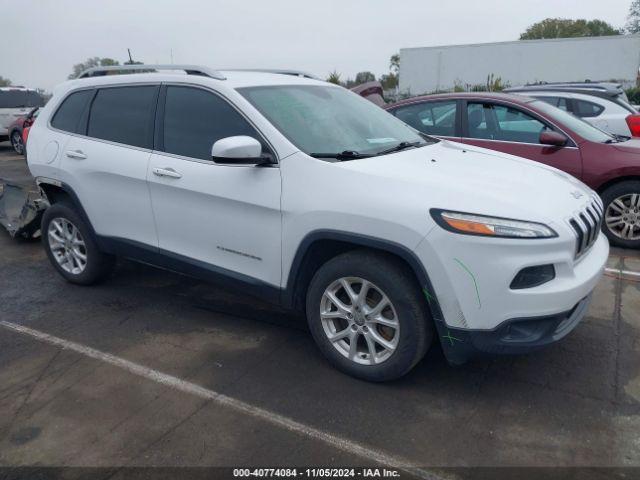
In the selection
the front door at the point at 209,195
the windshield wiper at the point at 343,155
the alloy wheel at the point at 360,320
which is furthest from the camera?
the front door at the point at 209,195

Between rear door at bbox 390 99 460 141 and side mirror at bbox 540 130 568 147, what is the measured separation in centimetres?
94

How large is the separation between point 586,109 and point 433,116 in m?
4.25

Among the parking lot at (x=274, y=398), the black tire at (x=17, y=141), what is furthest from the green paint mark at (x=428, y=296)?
the black tire at (x=17, y=141)

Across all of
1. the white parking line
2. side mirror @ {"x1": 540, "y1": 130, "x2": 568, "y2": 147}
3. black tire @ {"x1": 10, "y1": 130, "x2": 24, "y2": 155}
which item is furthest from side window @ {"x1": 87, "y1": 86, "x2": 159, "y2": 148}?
black tire @ {"x1": 10, "y1": 130, "x2": 24, "y2": 155}

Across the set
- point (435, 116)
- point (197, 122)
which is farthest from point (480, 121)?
point (197, 122)

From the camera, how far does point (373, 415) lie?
310 cm

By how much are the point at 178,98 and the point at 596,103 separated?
26.4ft

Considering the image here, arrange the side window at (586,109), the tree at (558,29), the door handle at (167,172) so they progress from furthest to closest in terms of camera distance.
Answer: the tree at (558,29) < the side window at (586,109) < the door handle at (167,172)

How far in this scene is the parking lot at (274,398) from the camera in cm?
280

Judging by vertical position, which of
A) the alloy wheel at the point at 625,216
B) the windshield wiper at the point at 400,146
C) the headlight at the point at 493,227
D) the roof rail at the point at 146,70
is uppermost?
the roof rail at the point at 146,70

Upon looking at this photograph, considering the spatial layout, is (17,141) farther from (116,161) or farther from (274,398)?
(274,398)

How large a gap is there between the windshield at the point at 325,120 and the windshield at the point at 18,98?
1456 cm

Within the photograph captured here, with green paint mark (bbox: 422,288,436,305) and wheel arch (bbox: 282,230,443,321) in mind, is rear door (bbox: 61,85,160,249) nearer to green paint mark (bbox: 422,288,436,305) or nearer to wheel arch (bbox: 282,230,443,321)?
wheel arch (bbox: 282,230,443,321)

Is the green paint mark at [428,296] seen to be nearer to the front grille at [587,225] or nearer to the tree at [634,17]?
the front grille at [587,225]
